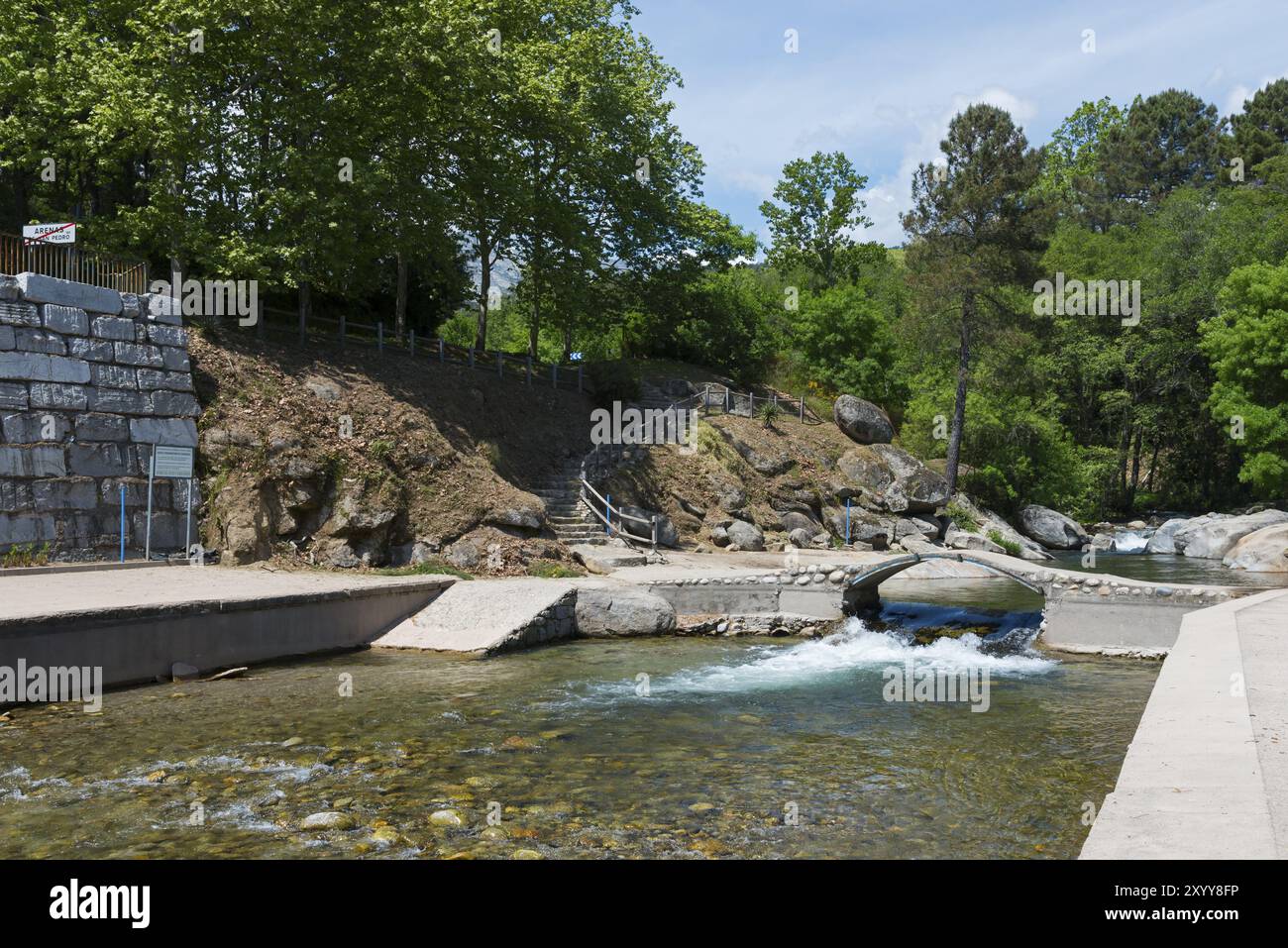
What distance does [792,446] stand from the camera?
119 feet

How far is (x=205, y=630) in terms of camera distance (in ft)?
46.6

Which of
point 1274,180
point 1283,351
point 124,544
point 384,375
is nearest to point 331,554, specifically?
point 124,544

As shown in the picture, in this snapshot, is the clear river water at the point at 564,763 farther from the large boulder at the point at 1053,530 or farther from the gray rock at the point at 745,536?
the large boulder at the point at 1053,530

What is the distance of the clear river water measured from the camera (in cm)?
759

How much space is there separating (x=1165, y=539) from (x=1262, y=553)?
922 centimetres

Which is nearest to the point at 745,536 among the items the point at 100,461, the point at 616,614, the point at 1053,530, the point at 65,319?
the point at 616,614

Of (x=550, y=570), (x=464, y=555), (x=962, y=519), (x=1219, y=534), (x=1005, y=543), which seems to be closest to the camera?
(x=464, y=555)

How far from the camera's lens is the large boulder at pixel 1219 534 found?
37.3m

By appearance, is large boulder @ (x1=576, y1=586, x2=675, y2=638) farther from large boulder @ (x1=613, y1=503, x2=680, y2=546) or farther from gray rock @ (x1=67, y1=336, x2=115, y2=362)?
gray rock @ (x1=67, y1=336, x2=115, y2=362)

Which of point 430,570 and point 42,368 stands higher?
point 42,368

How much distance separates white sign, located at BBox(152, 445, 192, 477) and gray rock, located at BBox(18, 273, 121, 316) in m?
3.13

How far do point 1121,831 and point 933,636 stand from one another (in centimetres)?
1448

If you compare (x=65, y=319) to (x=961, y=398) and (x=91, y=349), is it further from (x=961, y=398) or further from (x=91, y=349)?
(x=961, y=398)
